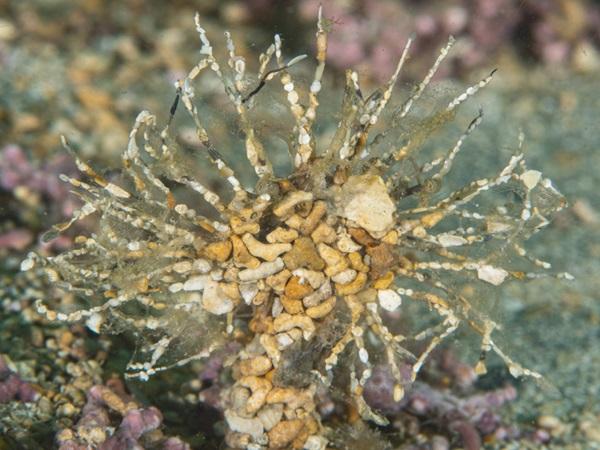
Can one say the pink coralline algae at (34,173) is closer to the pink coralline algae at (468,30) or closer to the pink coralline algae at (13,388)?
the pink coralline algae at (13,388)

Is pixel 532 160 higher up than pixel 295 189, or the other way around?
pixel 295 189

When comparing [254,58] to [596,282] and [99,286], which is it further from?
[99,286]

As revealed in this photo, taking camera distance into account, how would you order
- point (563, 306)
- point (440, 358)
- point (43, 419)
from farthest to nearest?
point (563, 306), point (440, 358), point (43, 419)

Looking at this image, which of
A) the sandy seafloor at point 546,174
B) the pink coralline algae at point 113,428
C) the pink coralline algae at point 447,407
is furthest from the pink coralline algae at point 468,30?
the pink coralline algae at point 113,428

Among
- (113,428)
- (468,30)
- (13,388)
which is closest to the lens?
(113,428)

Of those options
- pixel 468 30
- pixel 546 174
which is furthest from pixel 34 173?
pixel 468 30

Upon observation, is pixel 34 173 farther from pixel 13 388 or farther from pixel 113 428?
pixel 113 428

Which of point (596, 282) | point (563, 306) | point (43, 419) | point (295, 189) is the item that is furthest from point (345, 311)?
point (596, 282)
